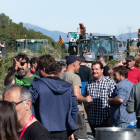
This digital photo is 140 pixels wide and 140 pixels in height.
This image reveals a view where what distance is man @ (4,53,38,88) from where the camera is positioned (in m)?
4.80

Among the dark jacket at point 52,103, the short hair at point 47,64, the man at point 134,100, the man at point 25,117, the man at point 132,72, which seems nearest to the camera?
the man at point 25,117

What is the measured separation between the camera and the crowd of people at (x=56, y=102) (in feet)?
8.87

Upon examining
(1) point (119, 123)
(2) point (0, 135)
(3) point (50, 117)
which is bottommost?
(1) point (119, 123)

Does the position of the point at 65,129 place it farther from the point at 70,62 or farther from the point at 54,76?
the point at 70,62

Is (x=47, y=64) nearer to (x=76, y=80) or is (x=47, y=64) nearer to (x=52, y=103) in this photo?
(x=52, y=103)

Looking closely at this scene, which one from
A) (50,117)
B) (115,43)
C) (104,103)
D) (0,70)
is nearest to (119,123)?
(104,103)

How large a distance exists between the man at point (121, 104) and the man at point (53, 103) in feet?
4.24

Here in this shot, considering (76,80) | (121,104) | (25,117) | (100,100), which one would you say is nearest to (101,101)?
(100,100)

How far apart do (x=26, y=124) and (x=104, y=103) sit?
304cm

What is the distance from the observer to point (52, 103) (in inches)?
159

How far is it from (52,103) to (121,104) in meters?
1.71

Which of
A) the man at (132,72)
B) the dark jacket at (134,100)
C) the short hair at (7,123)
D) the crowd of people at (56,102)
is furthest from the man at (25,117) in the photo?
the man at (132,72)

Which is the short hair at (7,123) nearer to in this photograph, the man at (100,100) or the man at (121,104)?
the man at (121,104)

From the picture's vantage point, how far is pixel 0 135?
1999mm
